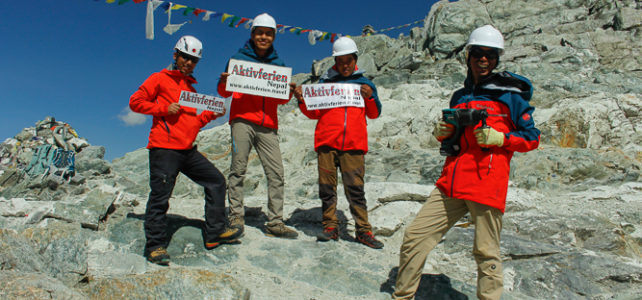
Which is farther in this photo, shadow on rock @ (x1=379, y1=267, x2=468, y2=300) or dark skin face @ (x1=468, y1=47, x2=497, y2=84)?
shadow on rock @ (x1=379, y1=267, x2=468, y2=300)

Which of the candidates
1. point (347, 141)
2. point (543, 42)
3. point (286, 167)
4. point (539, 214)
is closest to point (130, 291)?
point (347, 141)

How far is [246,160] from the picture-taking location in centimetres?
489

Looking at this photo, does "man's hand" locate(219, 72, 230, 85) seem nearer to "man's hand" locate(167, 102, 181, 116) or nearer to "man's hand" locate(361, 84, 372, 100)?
"man's hand" locate(167, 102, 181, 116)

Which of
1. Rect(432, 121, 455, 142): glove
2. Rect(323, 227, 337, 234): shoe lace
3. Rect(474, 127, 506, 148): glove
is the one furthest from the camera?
Rect(323, 227, 337, 234): shoe lace

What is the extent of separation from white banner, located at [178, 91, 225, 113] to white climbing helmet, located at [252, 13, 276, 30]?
1.07 meters

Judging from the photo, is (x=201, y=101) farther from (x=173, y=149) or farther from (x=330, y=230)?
(x=330, y=230)

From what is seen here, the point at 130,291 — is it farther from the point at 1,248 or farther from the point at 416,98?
the point at 416,98

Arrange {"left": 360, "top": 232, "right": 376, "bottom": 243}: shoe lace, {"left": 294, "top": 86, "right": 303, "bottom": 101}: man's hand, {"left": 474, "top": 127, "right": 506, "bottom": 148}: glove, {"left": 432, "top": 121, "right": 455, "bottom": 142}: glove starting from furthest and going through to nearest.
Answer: {"left": 294, "top": 86, "right": 303, "bottom": 101}: man's hand < {"left": 360, "top": 232, "right": 376, "bottom": 243}: shoe lace < {"left": 432, "top": 121, "right": 455, "bottom": 142}: glove < {"left": 474, "top": 127, "right": 506, "bottom": 148}: glove

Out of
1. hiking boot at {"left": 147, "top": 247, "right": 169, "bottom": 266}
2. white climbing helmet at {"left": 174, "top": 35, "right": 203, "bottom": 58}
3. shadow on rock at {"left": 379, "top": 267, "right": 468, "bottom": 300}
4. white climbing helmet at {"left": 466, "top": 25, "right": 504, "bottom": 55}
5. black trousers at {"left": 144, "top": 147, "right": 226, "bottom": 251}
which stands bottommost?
shadow on rock at {"left": 379, "top": 267, "right": 468, "bottom": 300}

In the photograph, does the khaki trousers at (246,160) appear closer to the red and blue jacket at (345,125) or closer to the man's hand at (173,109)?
the red and blue jacket at (345,125)

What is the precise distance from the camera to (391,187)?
261 inches

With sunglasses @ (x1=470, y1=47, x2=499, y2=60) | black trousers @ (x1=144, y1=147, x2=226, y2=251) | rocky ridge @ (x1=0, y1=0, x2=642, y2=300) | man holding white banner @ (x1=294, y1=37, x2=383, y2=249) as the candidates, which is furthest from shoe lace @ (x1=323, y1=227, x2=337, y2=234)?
sunglasses @ (x1=470, y1=47, x2=499, y2=60)

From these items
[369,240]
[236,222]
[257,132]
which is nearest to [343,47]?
[257,132]

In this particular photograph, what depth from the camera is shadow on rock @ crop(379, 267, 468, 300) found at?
380 cm
